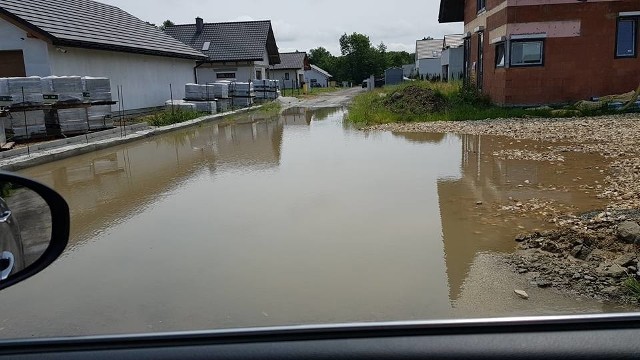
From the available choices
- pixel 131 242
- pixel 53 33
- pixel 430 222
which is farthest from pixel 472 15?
pixel 131 242

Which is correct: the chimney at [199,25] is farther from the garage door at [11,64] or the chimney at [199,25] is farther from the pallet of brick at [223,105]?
the garage door at [11,64]

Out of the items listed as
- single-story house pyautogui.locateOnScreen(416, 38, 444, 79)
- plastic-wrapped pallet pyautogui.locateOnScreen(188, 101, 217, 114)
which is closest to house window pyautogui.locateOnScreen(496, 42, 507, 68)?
plastic-wrapped pallet pyautogui.locateOnScreen(188, 101, 217, 114)

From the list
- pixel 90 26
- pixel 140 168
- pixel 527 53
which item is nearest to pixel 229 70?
pixel 90 26

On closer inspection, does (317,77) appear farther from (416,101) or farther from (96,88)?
(96,88)

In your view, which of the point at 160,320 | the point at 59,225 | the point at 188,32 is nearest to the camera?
the point at 59,225

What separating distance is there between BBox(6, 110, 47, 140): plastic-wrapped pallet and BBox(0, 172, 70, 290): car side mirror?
13.1 m

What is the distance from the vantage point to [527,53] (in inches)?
711

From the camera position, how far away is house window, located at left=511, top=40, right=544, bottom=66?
17.9 metres

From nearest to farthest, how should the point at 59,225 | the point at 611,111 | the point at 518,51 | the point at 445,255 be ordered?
the point at 59,225, the point at 445,255, the point at 611,111, the point at 518,51

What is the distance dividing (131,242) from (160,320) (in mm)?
2119

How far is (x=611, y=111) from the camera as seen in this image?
16000mm

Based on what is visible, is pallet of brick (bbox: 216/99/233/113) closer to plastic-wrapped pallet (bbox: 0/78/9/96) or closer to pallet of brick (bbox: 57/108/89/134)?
pallet of brick (bbox: 57/108/89/134)

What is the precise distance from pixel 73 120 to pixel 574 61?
1565 cm

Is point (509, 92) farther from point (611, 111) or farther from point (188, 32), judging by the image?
point (188, 32)
